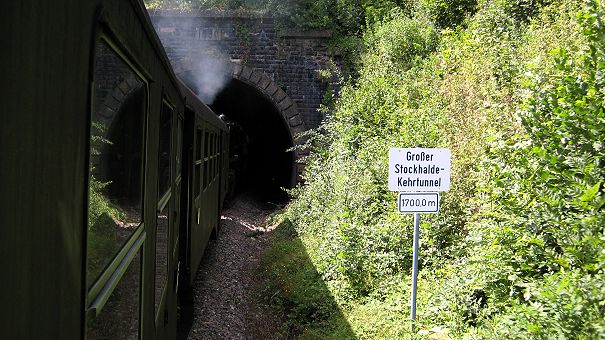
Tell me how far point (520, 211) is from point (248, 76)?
1111 centimetres

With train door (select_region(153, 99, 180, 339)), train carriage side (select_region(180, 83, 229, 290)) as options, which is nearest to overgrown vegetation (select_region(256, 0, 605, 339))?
train carriage side (select_region(180, 83, 229, 290))

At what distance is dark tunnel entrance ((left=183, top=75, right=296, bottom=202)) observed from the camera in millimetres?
17266

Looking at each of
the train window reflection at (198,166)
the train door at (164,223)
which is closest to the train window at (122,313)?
the train door at (164,223)

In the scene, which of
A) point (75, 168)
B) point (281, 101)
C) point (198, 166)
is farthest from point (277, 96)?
point (75, 168)

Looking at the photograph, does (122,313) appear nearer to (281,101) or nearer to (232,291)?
(232,291)

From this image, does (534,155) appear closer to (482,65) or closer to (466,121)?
(466,121)

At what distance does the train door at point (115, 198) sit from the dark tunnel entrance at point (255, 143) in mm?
12388

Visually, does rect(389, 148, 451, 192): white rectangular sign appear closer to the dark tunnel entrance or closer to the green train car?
the green train car

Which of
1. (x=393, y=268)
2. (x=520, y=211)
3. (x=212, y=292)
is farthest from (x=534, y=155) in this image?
(x=212, y=292)

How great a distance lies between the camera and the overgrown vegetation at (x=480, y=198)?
11.8 feet

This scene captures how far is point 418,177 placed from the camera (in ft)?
14.7

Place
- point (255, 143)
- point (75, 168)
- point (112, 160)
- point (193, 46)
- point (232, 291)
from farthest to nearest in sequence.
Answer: point (255, 143), point (193, 46), point (232, 291), point (112, 160), point (75, 168)

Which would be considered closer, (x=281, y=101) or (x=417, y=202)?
(x=417, y=202)

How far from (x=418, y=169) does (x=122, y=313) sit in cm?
308
